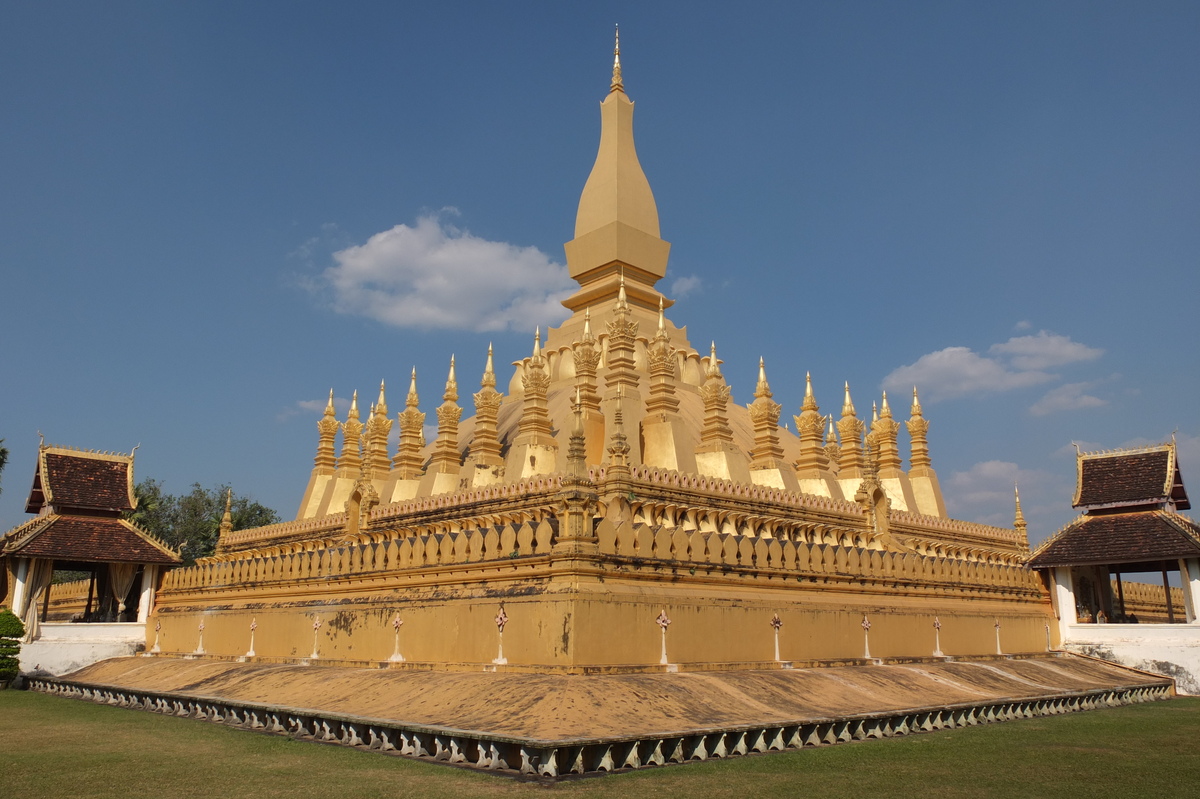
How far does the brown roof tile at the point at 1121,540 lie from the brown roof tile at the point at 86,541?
2188 centimetres

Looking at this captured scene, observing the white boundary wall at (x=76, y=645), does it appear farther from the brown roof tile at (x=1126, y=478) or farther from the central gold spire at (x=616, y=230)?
the brown roof tile at (x=1126, y=478)

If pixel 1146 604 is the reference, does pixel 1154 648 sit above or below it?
below

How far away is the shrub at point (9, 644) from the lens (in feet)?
65.6

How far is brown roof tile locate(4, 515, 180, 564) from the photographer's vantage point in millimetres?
22484

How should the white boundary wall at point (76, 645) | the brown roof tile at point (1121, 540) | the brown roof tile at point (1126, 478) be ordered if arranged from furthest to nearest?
the brown roof tile at point (1126, 478) → the white boundary wall at point (76, 645) → the brown roof tile at point (1121, 540)

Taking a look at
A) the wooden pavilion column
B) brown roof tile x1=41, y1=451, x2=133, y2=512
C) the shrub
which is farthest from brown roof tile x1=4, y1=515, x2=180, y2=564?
the wooden pavilion column

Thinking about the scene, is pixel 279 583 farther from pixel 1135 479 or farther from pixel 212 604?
pixel 1135 479

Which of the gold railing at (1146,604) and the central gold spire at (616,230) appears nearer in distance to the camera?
the gold railing at (1146,604)

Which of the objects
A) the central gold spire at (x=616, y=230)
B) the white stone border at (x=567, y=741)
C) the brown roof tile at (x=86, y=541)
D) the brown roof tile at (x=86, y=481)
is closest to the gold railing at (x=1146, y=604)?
the white stone border at (x=567, y=741)

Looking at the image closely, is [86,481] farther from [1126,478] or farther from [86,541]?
[1126,478]

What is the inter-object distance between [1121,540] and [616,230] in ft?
53.7

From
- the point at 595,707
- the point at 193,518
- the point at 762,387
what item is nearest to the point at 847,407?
the point at 762,387

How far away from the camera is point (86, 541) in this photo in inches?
921

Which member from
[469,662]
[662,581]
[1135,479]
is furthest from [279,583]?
[1135,479]
